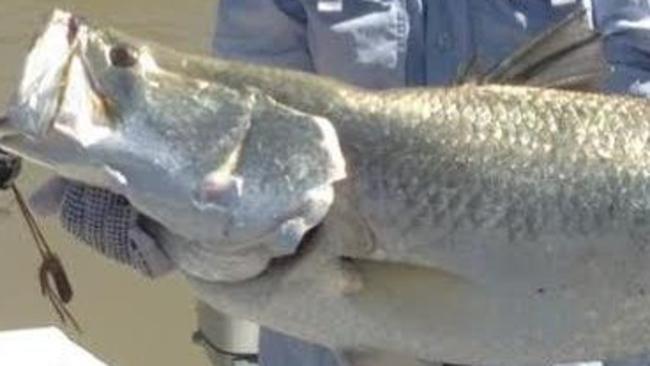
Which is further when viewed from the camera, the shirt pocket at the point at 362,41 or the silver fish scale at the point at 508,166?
the shirt pocket at the point at 362,41

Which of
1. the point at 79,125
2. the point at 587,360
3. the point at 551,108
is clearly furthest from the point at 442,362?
the point at 79,125

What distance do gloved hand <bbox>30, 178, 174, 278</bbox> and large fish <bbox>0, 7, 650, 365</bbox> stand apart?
1.0 inches

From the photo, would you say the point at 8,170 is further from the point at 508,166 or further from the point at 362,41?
the point at 508,166

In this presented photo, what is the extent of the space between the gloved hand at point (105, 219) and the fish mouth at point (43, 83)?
114 mm

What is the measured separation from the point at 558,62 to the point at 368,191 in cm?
35

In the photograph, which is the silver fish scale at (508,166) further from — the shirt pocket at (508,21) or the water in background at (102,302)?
the water in background at (102,302)

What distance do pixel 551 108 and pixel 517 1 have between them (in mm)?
566

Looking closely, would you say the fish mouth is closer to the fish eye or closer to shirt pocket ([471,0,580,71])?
the fish eye

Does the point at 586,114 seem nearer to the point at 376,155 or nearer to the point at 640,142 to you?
the point at 640,142

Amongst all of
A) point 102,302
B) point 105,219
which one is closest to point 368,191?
point 105,219

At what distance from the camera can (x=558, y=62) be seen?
224cm

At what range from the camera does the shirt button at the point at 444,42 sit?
2679mm

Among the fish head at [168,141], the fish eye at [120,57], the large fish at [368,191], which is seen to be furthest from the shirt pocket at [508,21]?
the fish eye at [120,57]

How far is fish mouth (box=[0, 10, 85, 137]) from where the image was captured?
1.98 m
